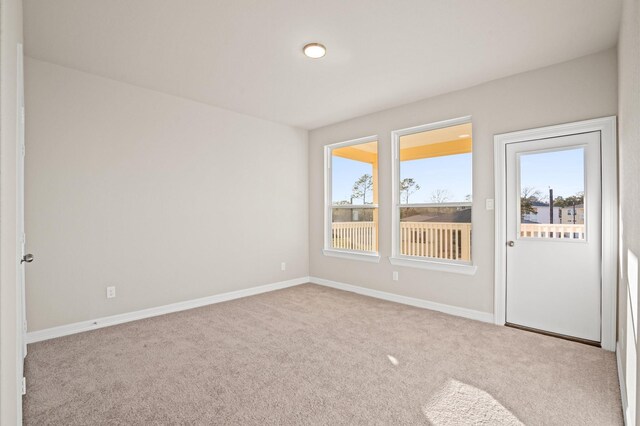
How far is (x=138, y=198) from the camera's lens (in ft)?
12.2

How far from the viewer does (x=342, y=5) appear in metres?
2.32

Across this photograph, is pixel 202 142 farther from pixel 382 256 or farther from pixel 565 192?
pixel 565 192

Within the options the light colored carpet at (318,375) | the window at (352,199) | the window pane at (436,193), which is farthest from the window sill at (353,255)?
the light colored carpet at (318,375)

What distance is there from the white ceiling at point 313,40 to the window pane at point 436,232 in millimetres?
1485

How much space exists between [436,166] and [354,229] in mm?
1626

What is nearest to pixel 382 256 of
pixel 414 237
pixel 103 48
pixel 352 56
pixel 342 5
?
pixel 414 237

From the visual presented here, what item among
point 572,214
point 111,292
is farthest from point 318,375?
point 572,214

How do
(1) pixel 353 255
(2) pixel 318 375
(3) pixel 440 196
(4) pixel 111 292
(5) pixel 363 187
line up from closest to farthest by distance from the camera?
(2) pixel 318 375 → (4) pixel 111 292 → (3) pixel 440 196 → (1) pixel 353 255 → (5) pixel 363 187

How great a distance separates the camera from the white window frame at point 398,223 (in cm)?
385

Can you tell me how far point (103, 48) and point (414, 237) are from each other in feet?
13.0

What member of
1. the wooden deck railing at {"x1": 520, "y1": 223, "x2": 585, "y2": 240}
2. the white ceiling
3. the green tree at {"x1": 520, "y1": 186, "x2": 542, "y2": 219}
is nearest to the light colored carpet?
the wooden deck railing at {"x1": 520, "y1": 223, "x2": 585, "y2": 240}

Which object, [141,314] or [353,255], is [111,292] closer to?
[141,314]

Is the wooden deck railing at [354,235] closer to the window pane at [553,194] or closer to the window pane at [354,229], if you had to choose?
the window pane at [354,229]

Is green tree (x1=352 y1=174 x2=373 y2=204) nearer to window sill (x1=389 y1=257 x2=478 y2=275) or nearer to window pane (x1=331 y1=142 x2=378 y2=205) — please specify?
window pane (x1=331 y1=142 x2=378 y2=205)
